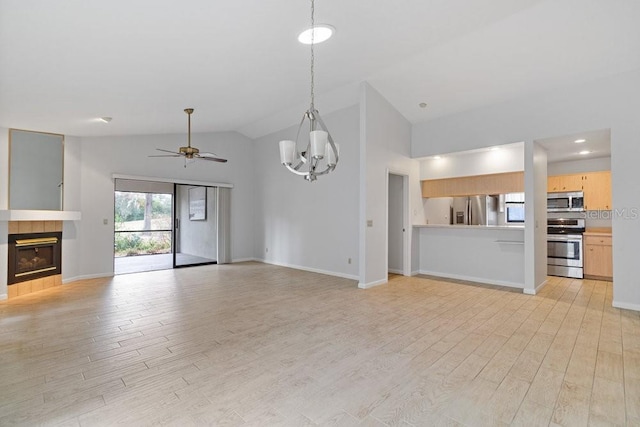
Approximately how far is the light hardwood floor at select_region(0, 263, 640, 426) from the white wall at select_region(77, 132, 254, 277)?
1623mm

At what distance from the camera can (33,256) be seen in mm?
5320

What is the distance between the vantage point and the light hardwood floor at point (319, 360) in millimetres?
2041

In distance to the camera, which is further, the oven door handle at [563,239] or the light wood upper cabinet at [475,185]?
the oven door handle at [563,239]

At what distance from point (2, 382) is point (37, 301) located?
288 cm

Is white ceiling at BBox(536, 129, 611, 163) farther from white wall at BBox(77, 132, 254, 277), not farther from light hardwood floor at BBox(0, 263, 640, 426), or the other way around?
white wall at BBox(77, 132, 254, 277)

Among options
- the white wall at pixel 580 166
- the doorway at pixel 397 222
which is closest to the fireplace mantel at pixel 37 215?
the doorway at pixel 397 222

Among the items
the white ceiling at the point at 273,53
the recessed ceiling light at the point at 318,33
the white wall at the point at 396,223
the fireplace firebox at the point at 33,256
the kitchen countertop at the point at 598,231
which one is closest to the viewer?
the white ceiling at the point at 273,53

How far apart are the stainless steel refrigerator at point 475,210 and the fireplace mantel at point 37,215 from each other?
764 cm

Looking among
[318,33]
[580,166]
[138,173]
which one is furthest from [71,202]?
[580,166]

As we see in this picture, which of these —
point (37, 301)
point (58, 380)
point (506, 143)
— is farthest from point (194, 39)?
point (506, 143)

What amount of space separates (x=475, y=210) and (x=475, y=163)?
4.58 feet

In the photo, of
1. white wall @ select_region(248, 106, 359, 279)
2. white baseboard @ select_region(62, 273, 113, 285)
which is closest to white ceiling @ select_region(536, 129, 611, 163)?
white wall @ select_region(248, 106, 359, 279)

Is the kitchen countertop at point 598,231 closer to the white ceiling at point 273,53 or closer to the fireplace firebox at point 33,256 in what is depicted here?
the white ceiling at point 273,53

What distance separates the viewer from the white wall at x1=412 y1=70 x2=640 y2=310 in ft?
13.7
